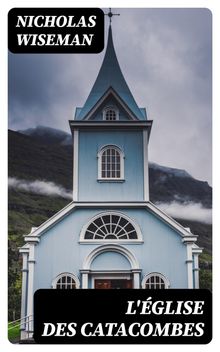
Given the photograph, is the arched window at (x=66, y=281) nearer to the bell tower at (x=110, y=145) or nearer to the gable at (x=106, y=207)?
the gable at (x=106, y=207)

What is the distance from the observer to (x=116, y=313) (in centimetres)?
984

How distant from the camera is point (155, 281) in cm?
1191

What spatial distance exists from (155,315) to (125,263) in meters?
2.66

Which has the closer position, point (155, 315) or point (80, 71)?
point (155, 315)

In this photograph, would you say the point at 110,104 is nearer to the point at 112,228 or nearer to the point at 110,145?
the point at 110,145

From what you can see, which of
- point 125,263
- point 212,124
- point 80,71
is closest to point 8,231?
point 125,263

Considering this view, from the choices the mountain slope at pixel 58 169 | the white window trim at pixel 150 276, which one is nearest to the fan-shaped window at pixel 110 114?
the mountain slope at pixel 58 169

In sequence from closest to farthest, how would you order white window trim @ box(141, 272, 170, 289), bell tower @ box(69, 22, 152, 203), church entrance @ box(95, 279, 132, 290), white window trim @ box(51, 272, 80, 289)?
1. white window trim @ box(51, 272, 80, 289)
2. white window trim @ box(141, 272, 170, 289)
3. church entrance @ box(95, 279, 132, 290)
4. bell tower @ box(69, 22, 152, 203)

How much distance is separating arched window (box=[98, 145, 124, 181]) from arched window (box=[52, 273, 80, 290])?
2.42m

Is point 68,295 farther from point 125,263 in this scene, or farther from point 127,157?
point 127,157

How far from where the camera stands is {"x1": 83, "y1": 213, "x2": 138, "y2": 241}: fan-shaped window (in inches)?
490

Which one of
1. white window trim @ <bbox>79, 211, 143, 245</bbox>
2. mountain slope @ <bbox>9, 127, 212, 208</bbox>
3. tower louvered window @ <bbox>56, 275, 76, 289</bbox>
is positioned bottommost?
tower louvered window @ <bbox>56, 275, 76, 289</bbox>

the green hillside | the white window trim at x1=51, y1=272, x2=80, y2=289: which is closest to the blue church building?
the white window trim at x1=51, y1=272, x2=80, y2=289

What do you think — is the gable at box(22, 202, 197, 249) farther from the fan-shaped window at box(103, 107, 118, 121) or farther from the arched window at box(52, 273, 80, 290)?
the fan-shaped window at box(103, 107, 118, 121)
